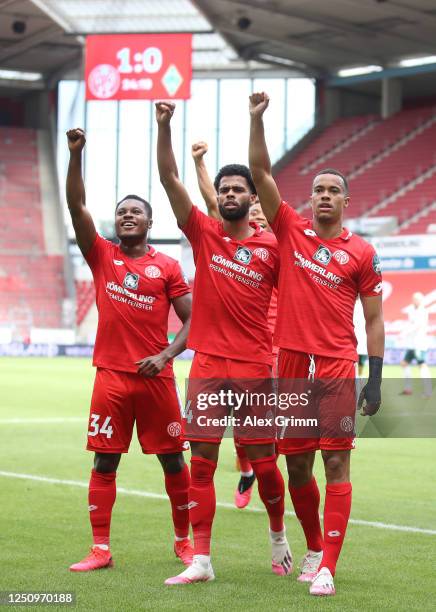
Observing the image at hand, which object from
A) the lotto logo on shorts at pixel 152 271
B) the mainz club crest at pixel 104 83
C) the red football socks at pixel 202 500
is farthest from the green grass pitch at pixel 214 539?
the mainz club crest at pixel 104 83

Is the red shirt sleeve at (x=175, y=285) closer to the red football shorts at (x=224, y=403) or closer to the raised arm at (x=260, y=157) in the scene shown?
the red football shorts at (x=224, y=403)

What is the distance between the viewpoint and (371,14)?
36125 millimetres

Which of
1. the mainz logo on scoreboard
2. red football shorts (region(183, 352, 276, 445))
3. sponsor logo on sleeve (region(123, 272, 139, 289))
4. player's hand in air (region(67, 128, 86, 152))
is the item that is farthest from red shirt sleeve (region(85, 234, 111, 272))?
the mainz logo on scoreboard

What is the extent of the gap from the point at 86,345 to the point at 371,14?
15.3m

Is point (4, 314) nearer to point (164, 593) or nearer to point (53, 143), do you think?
point (53, 143)

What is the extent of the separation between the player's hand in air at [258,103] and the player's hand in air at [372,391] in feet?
4.86

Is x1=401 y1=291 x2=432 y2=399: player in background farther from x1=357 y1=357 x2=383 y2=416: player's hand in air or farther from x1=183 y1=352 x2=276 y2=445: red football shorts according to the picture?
x1=357 y1=357 x2=383 y2=416: player's hand in air

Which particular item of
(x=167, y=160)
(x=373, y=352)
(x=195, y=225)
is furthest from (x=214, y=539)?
(x=167, y=160)

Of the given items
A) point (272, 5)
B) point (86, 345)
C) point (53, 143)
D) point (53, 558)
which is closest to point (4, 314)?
point (86, 345)

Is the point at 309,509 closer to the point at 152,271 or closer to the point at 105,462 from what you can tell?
the point at 105,462

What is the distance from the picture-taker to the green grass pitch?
18.2 feet

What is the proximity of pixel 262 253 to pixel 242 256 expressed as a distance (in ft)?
0.42

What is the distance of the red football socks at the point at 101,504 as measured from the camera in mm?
6320

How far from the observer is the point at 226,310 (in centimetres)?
614
